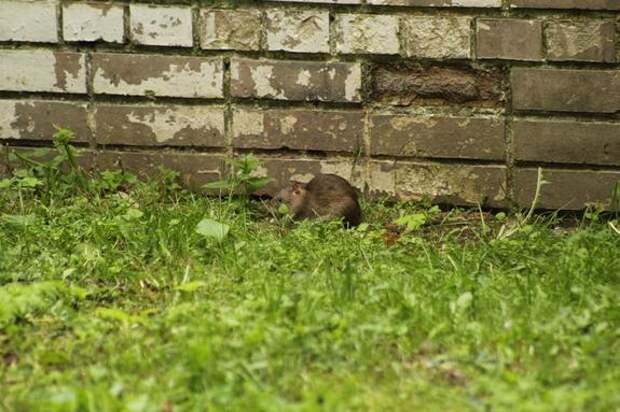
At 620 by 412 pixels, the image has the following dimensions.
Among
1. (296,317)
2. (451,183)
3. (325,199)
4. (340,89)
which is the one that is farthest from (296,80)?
(296,317)

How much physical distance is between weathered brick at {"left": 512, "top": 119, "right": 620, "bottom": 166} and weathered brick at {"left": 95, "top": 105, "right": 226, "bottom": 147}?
159cm

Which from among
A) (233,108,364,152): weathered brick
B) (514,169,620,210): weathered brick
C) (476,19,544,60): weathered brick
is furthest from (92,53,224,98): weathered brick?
(514,169,620,210): weathered brick

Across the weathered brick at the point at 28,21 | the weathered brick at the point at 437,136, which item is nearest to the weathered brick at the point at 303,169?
the weathered brick at the point at 437,136

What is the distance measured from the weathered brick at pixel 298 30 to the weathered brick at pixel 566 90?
1011mm

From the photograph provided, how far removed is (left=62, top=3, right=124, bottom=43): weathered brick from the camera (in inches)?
169

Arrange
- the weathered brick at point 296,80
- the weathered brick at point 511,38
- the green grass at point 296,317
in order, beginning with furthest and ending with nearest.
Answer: the weathered brick at point 296,80
the weathered brick at point 511,38
the green grass at point 296,317

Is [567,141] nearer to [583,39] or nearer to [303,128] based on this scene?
[583,39]

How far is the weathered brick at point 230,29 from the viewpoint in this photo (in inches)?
169

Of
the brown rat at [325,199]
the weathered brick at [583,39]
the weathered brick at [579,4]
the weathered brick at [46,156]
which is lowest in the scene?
the brown rat at [325,199]

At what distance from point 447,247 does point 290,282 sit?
96 centimetres

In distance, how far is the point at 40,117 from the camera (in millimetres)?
4391

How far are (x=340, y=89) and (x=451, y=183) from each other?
0.77 m

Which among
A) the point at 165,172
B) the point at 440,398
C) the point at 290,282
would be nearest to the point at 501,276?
the point at 290,282

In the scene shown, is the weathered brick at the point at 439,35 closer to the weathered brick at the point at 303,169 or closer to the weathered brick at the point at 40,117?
the weathered brick at the point at 303,169
